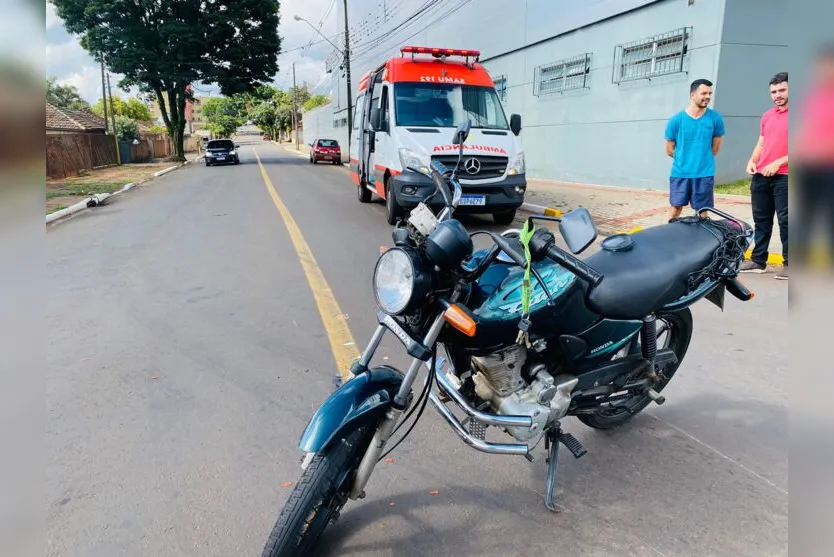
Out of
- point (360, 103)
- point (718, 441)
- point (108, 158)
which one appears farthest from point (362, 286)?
point (108, 158)

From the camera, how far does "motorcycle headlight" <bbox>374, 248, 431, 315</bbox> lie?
6.28ft

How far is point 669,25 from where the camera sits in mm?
11617

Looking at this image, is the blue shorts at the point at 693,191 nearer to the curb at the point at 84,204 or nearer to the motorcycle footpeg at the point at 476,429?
the motorcycle footpeg at the point at 476,429

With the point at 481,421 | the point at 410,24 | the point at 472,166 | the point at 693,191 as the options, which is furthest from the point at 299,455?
the point at 410,24

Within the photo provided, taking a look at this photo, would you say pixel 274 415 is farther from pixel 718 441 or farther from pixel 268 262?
pixel 268 262

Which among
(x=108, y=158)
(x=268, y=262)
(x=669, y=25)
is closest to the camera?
(x=268, y=262)

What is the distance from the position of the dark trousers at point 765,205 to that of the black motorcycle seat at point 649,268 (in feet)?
11.4

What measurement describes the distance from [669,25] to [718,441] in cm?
1134

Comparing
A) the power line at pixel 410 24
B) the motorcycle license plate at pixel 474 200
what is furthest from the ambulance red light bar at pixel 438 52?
the power line at pixel 410 24

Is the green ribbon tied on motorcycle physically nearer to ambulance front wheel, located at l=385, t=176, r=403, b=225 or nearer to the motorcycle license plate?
the motorcycle license plate

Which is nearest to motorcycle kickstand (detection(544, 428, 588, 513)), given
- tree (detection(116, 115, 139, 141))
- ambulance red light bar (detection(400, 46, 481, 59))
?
ambulance red light bar (detection(400, 46, 481, 59))

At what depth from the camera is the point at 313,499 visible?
2.05 meters

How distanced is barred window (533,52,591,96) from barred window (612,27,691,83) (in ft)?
4.34
